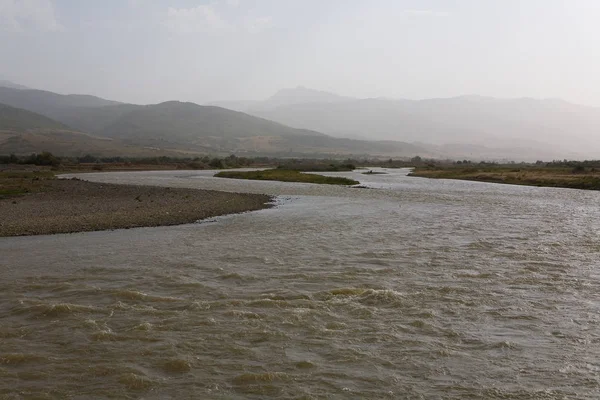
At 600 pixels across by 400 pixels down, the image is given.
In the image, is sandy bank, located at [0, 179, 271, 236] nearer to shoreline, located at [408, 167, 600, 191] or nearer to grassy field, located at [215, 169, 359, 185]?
grassy field, located at [215, 169, 359, 185]

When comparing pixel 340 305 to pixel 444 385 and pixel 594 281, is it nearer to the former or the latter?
pixel 444 385

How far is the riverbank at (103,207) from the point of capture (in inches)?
956

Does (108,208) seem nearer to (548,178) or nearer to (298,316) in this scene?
(298,316)

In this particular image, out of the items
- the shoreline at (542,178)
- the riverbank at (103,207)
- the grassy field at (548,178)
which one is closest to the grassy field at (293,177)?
the shoreline at (542,178)

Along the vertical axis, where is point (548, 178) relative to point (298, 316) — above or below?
above

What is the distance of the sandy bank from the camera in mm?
24234

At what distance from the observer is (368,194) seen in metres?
46.4

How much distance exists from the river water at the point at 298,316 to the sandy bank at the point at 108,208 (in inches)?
96.7

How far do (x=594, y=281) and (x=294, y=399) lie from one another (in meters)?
10.9

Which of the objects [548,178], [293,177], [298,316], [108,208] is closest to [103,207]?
[108,208]

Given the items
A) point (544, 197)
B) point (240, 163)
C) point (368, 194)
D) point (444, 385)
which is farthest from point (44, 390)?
point (240, 163)

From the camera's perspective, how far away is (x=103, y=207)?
31.0 meters

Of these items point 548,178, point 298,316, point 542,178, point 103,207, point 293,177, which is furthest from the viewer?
point 293,177

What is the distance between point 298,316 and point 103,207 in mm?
22870
